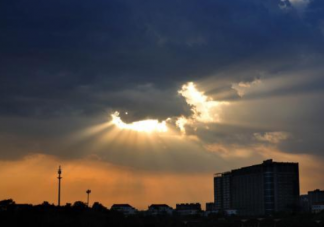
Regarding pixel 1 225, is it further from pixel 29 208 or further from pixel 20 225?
pixel 29 208

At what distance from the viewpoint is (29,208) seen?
200 m

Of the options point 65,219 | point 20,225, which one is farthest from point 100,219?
point 20,225

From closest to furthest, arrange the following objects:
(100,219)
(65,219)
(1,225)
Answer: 1. (1,225)
2. (65,219)
3. (100,219)

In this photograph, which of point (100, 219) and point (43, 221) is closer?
point (43, 221)

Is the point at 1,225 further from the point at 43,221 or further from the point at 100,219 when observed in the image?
the point at 100,219

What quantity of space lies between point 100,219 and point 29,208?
82.6 feet

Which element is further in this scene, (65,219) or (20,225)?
(65,219)

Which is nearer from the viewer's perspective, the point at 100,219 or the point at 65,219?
the point at 65,219

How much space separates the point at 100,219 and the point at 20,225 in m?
34.6

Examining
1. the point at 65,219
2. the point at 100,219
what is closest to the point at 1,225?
the point at 65,219

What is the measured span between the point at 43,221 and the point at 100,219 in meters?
26.7

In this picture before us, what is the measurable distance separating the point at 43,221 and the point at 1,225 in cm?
1388

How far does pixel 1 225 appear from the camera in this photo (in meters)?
169

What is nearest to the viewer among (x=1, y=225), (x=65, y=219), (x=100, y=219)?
(x=1, y=225)
